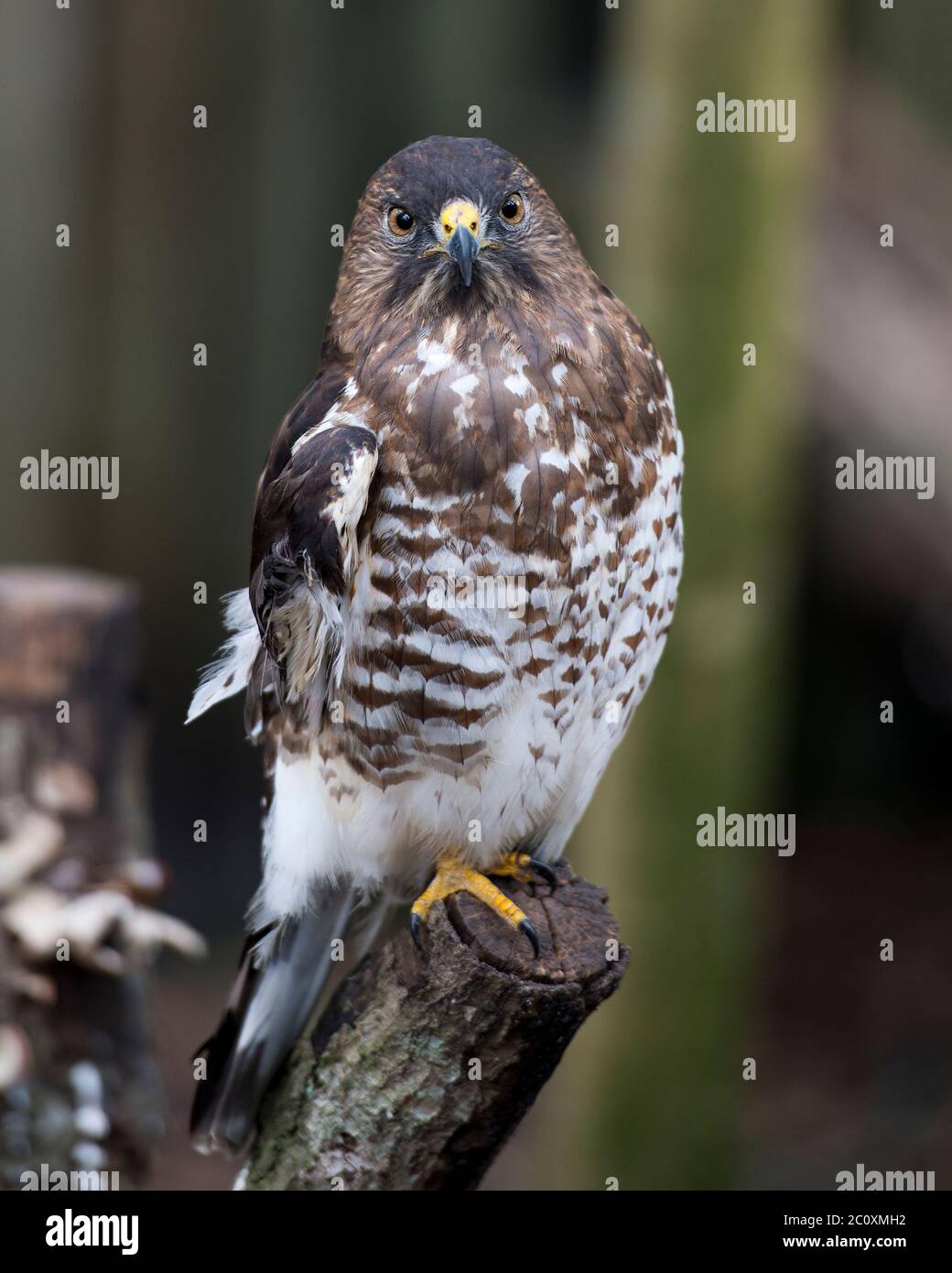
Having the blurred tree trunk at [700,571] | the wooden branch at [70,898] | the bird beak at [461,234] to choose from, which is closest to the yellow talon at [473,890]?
the wooden branch at [70,898]

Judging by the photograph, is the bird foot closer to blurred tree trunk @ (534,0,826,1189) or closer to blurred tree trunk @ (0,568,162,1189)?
blurred tree trunk @ (0,568,162,1189)

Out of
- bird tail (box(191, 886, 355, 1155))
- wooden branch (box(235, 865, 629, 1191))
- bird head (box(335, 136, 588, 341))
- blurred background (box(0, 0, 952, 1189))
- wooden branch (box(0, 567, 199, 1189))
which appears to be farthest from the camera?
blurred background (box(0, 0, 952, 1189))

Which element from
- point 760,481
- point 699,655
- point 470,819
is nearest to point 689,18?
point 760,481

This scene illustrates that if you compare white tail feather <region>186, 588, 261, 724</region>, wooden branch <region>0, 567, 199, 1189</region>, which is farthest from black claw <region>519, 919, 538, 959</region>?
wooden branch <region>0, 567, 199, 1189</region>

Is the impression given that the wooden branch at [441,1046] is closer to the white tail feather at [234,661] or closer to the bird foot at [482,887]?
the bird foot at [482,887]

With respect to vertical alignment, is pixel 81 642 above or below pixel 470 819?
above

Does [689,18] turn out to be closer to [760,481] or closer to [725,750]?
[760,481]

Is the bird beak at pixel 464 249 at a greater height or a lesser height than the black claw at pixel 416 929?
greater
